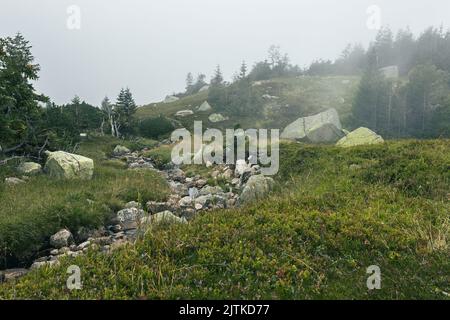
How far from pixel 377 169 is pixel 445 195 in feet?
9.35

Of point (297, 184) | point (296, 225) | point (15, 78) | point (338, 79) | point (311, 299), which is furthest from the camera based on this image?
point (338, 79)

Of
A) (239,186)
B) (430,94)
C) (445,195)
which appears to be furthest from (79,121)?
(430,94)

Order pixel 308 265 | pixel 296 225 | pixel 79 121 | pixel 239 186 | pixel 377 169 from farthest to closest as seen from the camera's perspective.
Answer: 1. pixel 79 121
2. pixel 239 186
3. pixel 377 169
4. pixel 296 225
5. pixel 308 265

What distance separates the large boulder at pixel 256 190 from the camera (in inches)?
480

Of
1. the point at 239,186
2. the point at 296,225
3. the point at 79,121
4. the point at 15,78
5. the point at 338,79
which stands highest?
the point at 338,79

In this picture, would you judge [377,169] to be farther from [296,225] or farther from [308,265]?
[308,265]

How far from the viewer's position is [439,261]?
20.0 ft


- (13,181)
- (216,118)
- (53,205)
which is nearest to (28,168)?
(13,181)

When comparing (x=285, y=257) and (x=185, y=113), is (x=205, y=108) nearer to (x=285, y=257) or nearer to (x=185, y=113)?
(x=185, y=113)

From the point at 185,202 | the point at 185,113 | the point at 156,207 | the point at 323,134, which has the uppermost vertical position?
the point at 185,113

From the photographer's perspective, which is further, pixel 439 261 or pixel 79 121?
pixel 79 121

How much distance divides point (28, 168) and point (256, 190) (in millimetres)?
11207

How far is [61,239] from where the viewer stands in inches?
342

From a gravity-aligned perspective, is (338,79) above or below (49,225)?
above
